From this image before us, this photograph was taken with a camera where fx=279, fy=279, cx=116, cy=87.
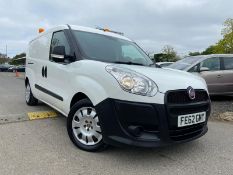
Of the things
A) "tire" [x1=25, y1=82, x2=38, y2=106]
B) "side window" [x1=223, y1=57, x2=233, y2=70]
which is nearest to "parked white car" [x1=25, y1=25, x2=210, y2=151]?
"tire" [x1=25, y1=82, x2=38, y2=106]

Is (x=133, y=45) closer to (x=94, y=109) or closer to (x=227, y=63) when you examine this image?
(x=94, y=109)

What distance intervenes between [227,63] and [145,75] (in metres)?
5.86

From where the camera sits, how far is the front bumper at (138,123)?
323 cm

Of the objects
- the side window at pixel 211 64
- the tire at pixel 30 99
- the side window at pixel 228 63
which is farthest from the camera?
the side window at pixel 228 63

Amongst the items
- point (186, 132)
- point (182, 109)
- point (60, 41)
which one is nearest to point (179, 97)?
point (182, 109)

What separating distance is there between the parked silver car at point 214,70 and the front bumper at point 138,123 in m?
4.97

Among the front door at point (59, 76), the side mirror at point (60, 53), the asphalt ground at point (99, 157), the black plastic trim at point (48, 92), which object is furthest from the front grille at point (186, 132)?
the side mirror at point (60, 53)

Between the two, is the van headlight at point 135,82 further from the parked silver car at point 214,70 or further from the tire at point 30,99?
the parked silver car at point 214,70

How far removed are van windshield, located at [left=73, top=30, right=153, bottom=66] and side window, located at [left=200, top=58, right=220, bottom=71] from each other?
143 inches

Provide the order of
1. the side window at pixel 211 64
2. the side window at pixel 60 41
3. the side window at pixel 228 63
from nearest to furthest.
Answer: the side window at pixel 60 41, the side window at pixel 211 64, the side window at pixel 228 63

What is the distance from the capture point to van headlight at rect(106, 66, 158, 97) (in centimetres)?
327

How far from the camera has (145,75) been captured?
11.2 ft

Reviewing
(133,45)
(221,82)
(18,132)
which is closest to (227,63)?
(221,82)

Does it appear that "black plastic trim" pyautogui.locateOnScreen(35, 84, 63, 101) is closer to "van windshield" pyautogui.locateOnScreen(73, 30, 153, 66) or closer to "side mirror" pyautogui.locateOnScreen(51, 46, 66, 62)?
"side mirror" pyautogui.locateOnScreen(51, 46, 66, 62)
